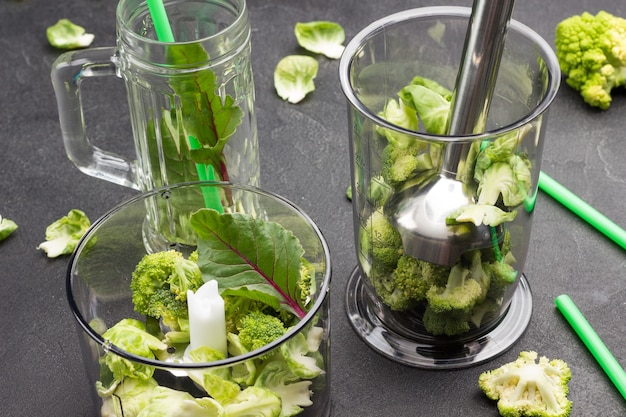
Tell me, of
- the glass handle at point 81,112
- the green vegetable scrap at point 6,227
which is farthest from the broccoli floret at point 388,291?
the green vegetable scrap at point 6,227

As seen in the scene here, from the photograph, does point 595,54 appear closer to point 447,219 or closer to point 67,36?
point 447,219

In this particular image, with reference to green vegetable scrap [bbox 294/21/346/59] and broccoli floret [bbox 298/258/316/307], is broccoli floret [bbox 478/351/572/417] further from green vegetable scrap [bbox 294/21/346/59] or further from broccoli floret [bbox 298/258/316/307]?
green vegetable scrap [bbox 294/21/346/59]

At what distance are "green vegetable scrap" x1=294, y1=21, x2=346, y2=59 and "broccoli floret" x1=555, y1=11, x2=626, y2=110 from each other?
1.01 ft

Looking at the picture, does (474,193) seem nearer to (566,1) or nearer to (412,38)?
(412,38)

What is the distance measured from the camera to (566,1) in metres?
1.47

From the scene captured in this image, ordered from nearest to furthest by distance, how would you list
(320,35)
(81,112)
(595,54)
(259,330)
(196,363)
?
(196,363) < (259,330) < (81,112) < (595,54) < (320,35)

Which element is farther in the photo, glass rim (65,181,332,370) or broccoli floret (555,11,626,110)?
broccoli floret (555,11,626,110)

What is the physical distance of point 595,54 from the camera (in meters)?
1.31

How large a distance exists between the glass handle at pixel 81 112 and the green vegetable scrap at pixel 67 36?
335 mm

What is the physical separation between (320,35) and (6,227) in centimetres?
52

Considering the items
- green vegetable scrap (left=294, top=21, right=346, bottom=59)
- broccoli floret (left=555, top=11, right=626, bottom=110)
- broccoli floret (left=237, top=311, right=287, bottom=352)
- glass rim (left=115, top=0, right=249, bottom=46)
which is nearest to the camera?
broccoli floret (left=237, top=311, right=287, bottom=352)

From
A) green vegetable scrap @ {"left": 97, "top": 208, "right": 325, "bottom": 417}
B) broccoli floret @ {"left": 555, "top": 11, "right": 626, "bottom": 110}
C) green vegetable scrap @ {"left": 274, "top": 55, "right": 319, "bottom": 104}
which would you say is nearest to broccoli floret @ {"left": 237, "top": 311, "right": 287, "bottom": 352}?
green vegetable scrap @ {"left": 97, "top": 208, "right": 325, "bottom": 417}

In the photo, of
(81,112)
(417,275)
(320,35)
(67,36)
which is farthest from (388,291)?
(67,36)

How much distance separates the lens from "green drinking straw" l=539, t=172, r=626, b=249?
1155mm
